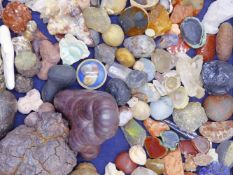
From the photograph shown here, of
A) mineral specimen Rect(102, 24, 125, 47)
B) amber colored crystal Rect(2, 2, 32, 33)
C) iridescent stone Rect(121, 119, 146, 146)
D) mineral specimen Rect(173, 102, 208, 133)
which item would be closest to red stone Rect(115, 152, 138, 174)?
iridescent stone Rect(121, 119, 146, 146)

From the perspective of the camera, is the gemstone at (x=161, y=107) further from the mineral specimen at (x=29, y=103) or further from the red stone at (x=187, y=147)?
the mineral specimen at (x=29, y=103)

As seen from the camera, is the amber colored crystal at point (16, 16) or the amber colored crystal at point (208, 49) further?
the amber colored crystal at point (208, 49)

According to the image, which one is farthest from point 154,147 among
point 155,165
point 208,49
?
point 208,49

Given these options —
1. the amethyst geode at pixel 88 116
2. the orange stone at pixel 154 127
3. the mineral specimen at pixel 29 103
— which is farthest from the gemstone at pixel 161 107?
the mineral specimen at pixel 29 103

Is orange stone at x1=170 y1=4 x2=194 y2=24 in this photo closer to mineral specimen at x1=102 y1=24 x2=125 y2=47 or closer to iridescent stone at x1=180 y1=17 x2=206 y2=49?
iridescent stone at x1=180 y1=17 x2=206 y2=49

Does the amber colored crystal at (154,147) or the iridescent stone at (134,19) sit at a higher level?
the iridescent stone at (134,19)

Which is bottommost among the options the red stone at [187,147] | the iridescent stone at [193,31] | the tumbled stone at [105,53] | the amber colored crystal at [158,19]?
the red stone at [187,147]

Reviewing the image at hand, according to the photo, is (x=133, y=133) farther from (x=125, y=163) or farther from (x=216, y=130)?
(x=216, y=130)
